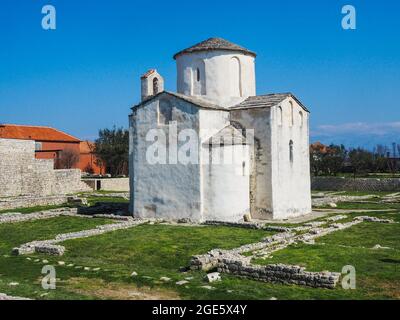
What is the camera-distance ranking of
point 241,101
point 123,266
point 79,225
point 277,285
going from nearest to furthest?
point 277,285 < point 123,266 < point 79,225 < point 241,101


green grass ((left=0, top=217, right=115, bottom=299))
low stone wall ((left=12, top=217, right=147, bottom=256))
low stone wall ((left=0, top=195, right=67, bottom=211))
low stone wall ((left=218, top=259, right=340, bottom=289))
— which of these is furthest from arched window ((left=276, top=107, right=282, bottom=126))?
low stone wall ((left=0, top=195, right=67, bottom=211))

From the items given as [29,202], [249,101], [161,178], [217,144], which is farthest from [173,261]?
[29,202]

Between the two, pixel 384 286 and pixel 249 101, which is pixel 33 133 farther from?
pixel 384 286

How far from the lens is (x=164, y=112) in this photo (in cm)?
2081

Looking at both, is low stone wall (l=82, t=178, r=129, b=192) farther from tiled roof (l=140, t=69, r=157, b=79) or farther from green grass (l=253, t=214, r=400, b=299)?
green grass (l=253, t=214, r=400, b=299)

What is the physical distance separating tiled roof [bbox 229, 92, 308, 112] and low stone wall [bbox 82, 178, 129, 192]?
22562 mm

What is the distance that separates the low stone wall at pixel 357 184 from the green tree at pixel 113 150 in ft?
75.8

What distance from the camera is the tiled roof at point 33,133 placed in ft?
170

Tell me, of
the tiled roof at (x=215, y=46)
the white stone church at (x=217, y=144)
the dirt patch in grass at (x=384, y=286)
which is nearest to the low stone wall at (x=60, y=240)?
the white stone church at (x=217, y=144)

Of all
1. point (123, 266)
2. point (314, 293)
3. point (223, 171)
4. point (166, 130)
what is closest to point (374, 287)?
point (314, 293)

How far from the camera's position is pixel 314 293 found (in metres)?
9.37

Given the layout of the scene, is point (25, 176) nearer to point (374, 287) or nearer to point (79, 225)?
point (79, 225)

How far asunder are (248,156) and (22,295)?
13154mm

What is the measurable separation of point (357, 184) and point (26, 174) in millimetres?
27980
